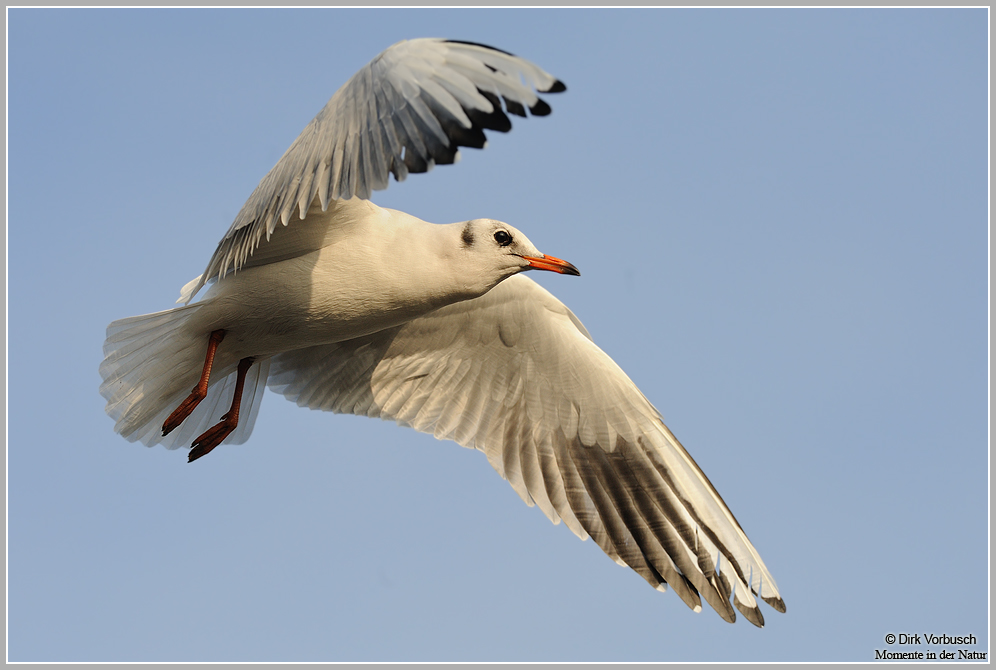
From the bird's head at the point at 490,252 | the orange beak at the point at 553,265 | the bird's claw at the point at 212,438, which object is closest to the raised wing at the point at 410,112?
the bird's head at the point at 490,252

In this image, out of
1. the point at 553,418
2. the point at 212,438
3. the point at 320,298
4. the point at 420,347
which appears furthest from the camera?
the point at 420,347

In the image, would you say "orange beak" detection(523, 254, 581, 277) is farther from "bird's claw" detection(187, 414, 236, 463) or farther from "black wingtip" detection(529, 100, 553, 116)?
"bird's claw" detection(187, 414, 236, 463)

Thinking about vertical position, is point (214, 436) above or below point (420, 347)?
below

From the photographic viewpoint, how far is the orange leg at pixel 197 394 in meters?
5.23

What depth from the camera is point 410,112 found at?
381 centimetres

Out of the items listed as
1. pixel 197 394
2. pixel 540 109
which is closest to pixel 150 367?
pixel 197 394

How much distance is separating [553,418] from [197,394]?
2.05m

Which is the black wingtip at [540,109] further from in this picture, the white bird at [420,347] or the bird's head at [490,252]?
the bird's head at [490,252]

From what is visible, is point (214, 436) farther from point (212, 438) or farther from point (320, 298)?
point (320, 298)

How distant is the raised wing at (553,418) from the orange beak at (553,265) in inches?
30.4

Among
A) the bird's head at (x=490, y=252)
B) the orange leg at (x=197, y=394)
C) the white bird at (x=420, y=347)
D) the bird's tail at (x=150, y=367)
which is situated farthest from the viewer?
the bird's tail at (x=150, y=367)

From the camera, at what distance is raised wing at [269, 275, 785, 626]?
5859 millimetres

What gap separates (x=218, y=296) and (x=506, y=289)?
1565 millimetres

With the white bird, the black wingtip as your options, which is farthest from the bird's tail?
the black wingtip
